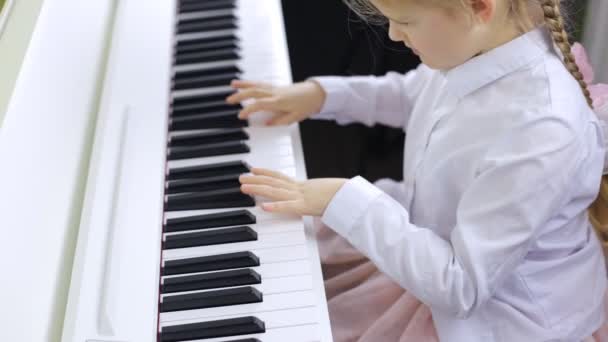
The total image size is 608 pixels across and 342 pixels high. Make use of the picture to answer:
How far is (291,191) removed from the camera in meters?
1.41

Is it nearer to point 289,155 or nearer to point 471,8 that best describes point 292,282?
point 289,155

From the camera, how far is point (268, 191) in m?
1.40

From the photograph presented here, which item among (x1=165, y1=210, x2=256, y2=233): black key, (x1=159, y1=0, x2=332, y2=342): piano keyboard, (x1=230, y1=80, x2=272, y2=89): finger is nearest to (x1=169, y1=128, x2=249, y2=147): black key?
(x1=159, y1=0, x2=332, y2=342): piano keyboard

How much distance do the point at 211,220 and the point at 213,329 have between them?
234 millimetres

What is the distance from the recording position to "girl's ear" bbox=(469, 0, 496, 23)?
47.1 inches

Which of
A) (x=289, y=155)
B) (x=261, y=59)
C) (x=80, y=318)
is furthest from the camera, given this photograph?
(x=261, y=59)

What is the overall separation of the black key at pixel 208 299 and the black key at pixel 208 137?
0.39 metres

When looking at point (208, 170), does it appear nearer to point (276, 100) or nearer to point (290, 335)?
point (276, 100)

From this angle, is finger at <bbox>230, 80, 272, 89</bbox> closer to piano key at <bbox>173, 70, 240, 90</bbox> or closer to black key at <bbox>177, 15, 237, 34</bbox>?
piano key at <bbox>173, 70, 240, 90</bbox>

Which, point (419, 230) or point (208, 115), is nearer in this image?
point (419, 230)

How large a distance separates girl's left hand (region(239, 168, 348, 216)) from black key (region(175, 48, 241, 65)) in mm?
404

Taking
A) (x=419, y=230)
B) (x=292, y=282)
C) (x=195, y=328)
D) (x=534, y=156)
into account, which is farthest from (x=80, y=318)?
(x=534, y=156)

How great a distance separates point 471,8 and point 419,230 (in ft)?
1.16

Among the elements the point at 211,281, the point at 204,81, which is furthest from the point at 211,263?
the point at 204,81
